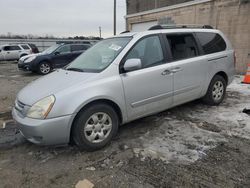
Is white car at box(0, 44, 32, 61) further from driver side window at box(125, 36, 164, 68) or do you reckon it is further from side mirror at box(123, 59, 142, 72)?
side mirror at box(123, 59, 142, 72)

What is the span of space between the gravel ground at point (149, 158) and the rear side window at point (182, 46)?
1.23 m

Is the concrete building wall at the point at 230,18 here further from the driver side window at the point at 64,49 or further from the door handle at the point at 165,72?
the door handle at the point at 165,72

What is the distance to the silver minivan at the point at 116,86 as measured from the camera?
2770 mm

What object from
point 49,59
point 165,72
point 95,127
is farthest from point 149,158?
point 49,59

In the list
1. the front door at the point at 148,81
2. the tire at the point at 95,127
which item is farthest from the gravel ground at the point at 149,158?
the front door at the point at 148,81

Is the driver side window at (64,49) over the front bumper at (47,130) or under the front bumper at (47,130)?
over

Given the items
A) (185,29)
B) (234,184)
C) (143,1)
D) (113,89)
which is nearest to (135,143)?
(113,89)

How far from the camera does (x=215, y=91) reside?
4730 mm

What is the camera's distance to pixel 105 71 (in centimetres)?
312

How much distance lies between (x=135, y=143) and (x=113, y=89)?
3.00ft

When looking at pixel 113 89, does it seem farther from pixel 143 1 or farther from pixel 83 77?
pixel 143 1

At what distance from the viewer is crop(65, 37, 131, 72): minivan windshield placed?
3345mm

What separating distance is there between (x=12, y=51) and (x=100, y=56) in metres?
18.8

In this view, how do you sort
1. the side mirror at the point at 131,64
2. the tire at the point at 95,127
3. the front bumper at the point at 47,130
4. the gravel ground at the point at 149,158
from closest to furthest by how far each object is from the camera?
the gravel ground at the point at 149,158 → the front bumper at the point at 47,130 → the tire at the point at 95,127 → the side mirror at the point at 131,64
